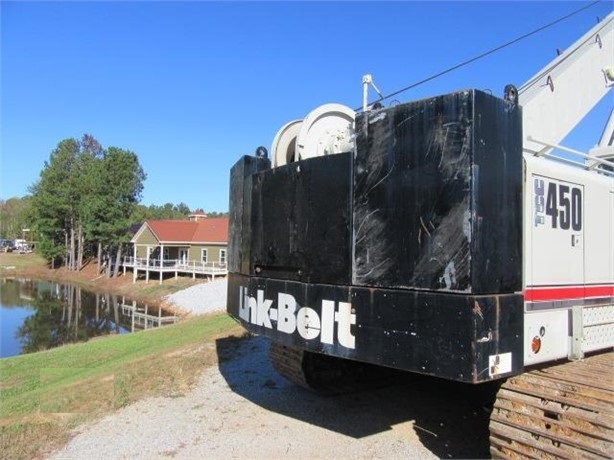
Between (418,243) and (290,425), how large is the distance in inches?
127

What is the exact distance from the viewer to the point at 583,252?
448 cm

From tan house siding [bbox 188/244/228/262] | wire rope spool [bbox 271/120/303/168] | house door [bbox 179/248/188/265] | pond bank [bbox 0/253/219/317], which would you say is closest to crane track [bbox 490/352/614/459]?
wire rope spool [bbox 271/120/303/168]

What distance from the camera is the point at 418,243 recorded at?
11.5 feet

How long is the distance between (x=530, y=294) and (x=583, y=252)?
3.11 ft

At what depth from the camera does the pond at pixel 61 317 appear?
25.2m

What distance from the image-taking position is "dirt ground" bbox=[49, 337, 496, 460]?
5258 mm

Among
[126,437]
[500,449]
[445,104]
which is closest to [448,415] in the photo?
[500,449]

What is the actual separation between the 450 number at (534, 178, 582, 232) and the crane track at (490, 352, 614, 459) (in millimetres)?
1073

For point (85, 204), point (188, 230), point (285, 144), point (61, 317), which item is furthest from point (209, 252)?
point (285, 144)

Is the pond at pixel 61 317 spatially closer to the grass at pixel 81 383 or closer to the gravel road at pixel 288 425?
the grass at pixel 81 383

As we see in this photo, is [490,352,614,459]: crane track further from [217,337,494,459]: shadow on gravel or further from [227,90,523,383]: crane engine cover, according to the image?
[217,337,494,459]: shadow on gravel

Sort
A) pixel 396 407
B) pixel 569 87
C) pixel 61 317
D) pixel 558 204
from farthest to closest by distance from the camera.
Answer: pixel 61 317 < pixel 396 407 < pixel 569 87 < pixel 558 204

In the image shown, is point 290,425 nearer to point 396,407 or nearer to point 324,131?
point 396,407

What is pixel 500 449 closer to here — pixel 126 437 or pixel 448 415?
pixel 448 415
